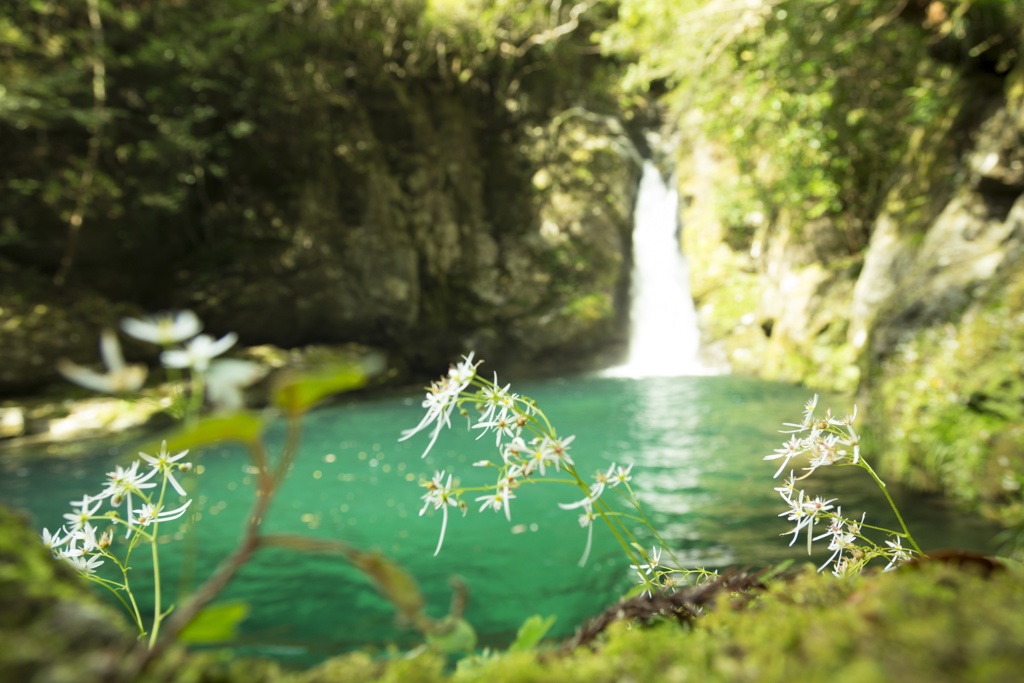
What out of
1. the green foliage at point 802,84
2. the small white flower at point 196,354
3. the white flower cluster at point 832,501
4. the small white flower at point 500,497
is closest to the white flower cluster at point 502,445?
the small white flower at point 500,497

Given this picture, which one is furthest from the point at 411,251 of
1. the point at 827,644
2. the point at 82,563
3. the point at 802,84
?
the point at 827,644

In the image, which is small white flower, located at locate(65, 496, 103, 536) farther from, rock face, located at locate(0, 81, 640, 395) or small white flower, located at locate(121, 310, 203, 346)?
rock face, located at locate(0, 81, 640, 395)

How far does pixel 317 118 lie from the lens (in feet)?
53.7

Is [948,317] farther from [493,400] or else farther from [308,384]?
[308,384]

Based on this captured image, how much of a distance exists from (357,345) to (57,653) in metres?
17.0

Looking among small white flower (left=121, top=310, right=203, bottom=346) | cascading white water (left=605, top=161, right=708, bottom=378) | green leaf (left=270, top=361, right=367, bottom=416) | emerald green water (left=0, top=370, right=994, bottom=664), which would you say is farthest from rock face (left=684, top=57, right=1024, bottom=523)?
small white flower (left=121, top=310, right=203, bottom=346)

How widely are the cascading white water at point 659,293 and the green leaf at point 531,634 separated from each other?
16.8m

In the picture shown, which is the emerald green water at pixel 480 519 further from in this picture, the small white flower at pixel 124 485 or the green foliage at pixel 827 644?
the small white flower at pixel 124 485

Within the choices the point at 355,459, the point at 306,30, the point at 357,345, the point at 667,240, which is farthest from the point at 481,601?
the point at 667,240

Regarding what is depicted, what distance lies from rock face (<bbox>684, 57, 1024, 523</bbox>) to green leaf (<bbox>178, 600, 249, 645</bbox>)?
228 inches

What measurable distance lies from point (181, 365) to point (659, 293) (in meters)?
20.0

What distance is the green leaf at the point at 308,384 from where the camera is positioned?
1.68 ft

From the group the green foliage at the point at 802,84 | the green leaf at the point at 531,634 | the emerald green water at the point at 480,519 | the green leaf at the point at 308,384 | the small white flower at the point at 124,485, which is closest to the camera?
the green leaf at the point at 308,384

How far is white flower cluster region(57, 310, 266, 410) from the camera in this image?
0.50 m
